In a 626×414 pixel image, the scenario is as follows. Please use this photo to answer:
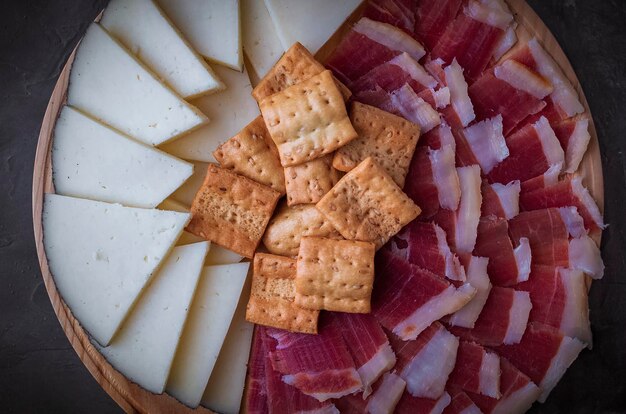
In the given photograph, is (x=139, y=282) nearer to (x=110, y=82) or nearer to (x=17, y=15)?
(x=110, y=82)

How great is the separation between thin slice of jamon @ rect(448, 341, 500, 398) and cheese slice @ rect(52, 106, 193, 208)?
1.36m

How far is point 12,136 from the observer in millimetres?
2734

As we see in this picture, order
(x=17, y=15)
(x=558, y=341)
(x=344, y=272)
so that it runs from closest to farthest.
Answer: (x=344, y=272) → (x=558, y=341) → (x=17, y=15)

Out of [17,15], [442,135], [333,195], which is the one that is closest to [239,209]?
[333,195]

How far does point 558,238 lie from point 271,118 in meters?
1.32

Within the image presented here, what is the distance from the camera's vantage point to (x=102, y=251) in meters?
2.21

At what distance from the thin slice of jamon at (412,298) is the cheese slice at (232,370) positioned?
22.7 inches

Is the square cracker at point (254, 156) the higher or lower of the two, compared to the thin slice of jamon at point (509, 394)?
higher

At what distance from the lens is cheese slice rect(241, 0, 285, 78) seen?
235 cm

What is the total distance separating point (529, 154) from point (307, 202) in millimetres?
976

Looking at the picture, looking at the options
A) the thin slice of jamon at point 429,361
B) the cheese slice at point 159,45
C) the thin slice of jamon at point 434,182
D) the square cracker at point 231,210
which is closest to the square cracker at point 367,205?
the thin slice of jamon at point 434,182

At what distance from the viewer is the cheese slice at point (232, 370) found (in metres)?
2.35

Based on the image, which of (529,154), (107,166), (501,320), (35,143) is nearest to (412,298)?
(501,320)

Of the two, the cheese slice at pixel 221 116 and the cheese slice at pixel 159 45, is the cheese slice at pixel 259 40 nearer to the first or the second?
the cheese slice at pixel 221 116
